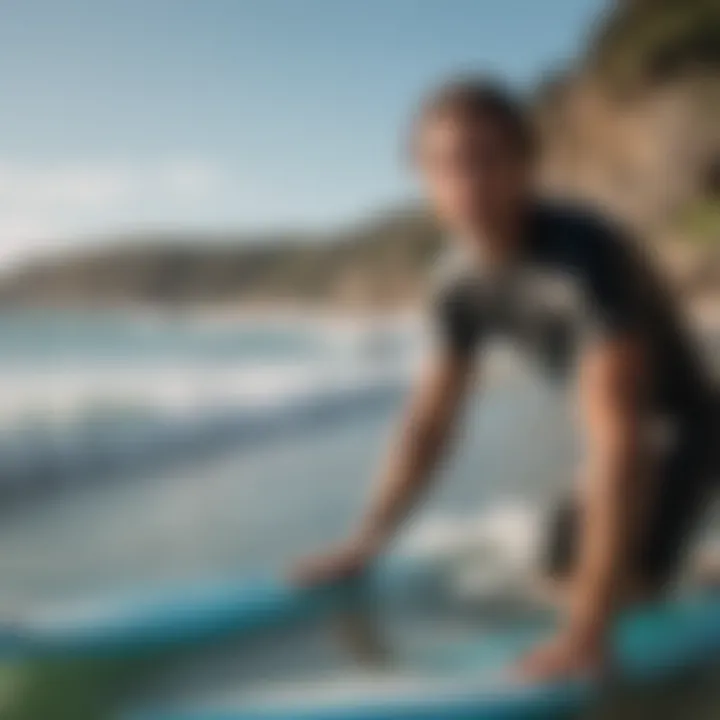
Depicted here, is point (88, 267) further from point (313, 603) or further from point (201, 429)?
point (313, 603)

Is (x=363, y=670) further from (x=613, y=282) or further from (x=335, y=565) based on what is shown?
(x=613, y=282)

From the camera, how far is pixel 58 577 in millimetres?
1117

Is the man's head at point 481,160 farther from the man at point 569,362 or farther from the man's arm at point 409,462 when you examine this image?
the man's arm at point 409,462

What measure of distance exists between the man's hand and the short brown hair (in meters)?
0.41

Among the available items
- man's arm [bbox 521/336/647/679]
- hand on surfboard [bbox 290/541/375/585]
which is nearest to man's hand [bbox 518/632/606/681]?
man's arm [bbox 521/336/647/679]

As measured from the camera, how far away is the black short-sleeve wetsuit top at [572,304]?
1085 mm

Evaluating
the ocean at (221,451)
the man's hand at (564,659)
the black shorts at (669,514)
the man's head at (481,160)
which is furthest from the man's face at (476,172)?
the man's hand at (564,659)

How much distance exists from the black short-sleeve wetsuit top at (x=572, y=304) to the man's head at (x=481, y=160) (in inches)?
1.1

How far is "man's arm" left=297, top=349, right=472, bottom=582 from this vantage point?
1.13 m

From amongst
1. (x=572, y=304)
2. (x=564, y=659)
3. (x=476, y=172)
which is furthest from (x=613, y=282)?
(x=564, y=659)

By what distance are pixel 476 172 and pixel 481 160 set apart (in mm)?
11

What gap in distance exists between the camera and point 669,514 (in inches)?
43.0

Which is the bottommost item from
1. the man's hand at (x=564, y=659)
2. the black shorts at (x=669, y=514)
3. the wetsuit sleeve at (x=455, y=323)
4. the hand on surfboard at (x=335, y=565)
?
the man's hand at (x=564, y=659)

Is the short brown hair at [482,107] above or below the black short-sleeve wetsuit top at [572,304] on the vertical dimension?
above
